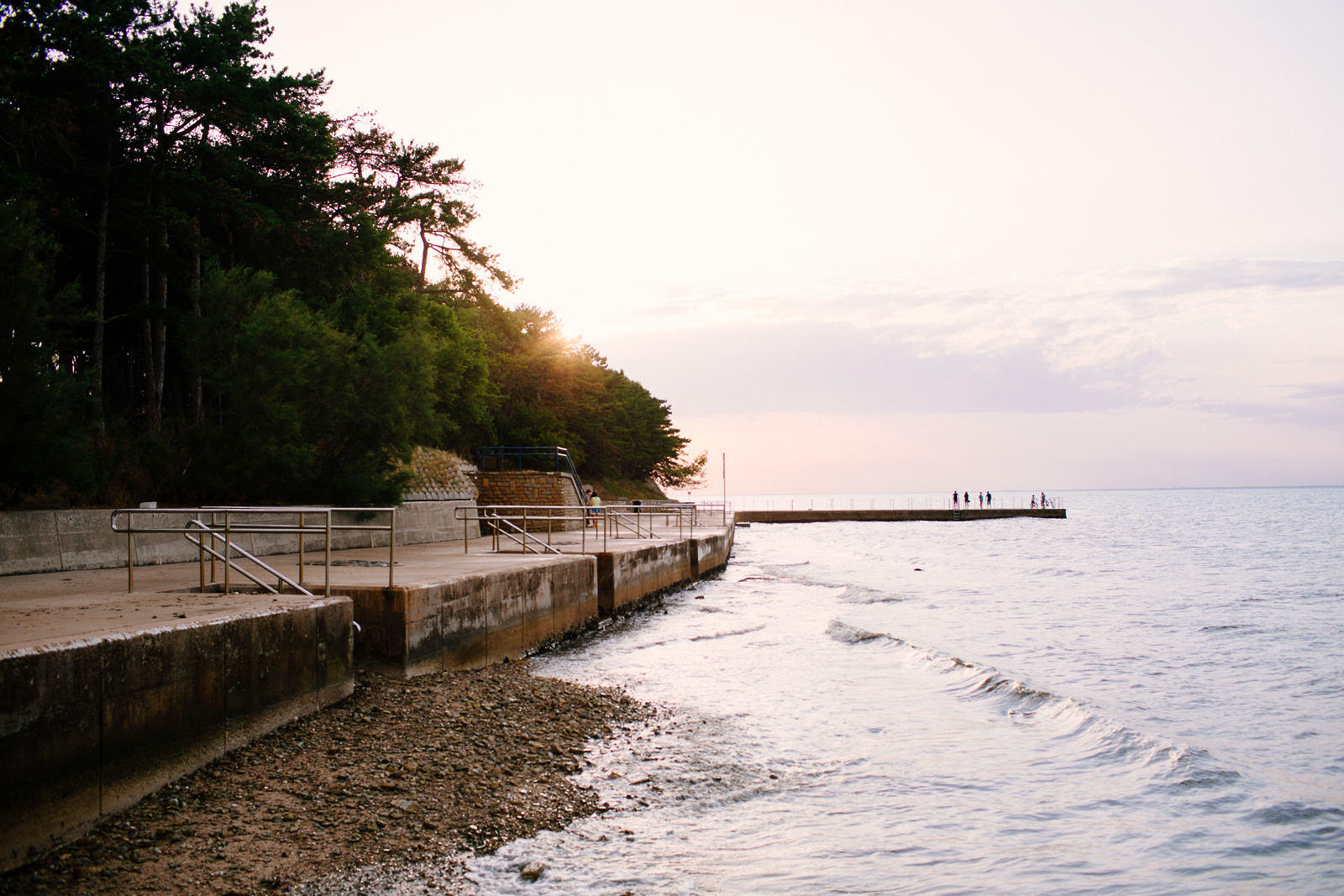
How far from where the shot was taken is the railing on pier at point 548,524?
1523 cm

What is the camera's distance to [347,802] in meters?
5.55

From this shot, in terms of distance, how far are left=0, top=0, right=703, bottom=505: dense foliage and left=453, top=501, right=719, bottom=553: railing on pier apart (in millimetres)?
2753

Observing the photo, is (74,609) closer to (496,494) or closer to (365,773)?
(365,773)

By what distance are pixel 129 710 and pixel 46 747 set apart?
553 mm

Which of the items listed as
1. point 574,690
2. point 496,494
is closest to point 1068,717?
point 574,690

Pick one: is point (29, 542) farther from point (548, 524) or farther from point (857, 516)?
point (857, 516)

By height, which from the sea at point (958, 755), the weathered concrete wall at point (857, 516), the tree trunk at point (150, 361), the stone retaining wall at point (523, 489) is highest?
the tree trunk at point (150, 361)

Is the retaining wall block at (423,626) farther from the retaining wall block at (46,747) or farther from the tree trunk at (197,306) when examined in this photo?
the tree trunk at (197,306)

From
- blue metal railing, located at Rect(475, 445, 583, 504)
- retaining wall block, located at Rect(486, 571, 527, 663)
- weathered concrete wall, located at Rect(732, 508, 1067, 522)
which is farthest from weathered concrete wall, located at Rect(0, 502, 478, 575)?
weathered concrete wall, located at Rect(732, 508, 1067, 522)

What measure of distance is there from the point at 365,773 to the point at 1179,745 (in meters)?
7.77

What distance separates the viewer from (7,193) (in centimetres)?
1533

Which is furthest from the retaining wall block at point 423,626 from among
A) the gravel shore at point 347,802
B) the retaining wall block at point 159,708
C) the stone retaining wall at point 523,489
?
the stone retaining wall at point 523,489

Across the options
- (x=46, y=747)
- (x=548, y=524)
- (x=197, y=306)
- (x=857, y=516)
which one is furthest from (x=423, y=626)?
(x=857, y=516)

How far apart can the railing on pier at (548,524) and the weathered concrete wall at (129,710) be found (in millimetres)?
6136
